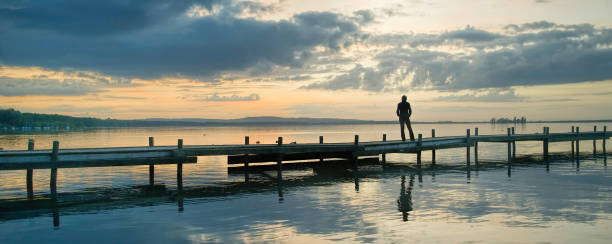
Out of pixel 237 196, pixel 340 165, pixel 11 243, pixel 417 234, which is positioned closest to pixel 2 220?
pixel 11 243

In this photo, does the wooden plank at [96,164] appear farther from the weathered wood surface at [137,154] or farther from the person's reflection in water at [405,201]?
the person's reflection in water at [405,201]

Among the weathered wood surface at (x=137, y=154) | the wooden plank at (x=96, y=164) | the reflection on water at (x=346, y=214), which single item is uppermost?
the weathered wood surface at (x=137, y=154)

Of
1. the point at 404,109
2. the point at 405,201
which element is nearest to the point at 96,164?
the point at 405,201

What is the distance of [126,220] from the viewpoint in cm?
1526

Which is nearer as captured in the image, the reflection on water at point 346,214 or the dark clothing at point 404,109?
the reflection on water at point 346,214

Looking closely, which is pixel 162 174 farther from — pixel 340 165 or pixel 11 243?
pixel 11 243

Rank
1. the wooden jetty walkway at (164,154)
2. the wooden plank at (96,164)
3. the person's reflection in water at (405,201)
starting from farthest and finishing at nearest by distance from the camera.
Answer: the wooden jetty walkway at (164,154), the wooden plank at (96,164), the person's reflection in water at (405,201)

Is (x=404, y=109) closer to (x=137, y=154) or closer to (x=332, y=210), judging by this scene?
(x=332, y=210)

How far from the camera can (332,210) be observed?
1650cm

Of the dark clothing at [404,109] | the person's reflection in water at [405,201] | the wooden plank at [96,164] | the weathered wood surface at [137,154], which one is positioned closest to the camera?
the person's reflection in water at [405,201]

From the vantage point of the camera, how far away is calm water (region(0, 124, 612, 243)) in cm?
1301

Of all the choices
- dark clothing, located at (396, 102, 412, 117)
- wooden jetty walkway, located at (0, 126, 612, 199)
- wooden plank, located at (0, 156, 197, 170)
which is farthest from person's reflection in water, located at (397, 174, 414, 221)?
wooden plank, located at (0, 156, 197, 170)

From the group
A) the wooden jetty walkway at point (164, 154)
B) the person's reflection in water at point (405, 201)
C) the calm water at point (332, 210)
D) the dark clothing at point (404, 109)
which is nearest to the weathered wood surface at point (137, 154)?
the wooden jetty walkway at point (164, 154)

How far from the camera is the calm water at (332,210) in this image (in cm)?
1301
